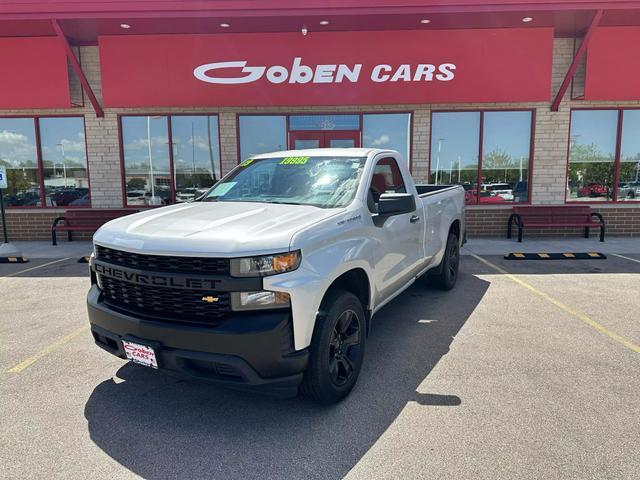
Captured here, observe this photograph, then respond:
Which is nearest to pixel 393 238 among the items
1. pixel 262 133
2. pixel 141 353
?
pixel 141 353

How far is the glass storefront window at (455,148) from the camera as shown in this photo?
11.5 meters

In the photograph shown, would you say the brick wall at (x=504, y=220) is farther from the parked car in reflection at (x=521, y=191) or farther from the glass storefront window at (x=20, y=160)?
the glass storefront window at (x=20, y=160)

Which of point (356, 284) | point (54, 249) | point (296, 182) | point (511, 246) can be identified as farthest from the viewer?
point (54, 249)

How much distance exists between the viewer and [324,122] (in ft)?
37.5

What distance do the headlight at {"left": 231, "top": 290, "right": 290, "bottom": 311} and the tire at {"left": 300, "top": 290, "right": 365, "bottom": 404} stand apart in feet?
1.23

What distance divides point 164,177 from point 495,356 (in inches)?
391

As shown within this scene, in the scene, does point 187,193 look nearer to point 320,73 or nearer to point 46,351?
point 320,73

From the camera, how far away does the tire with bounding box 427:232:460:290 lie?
625cm

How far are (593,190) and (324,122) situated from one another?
23.9 feet

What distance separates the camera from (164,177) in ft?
38.8

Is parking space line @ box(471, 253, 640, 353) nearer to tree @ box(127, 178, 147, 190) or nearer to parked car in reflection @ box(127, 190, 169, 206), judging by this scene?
parked car in reflection @ box(127, 190, 169, 206)

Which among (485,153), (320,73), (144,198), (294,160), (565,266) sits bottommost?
(565,266)

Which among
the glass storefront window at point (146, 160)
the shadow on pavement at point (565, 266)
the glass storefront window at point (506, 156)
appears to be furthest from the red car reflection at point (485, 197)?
the glass storefront window at point (146, 160)

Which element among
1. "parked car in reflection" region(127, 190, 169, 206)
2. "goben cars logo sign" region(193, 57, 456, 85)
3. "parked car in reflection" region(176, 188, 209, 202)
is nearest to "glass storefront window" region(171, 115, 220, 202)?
"parked car in reflection" region(176, 188, 209, 202)
